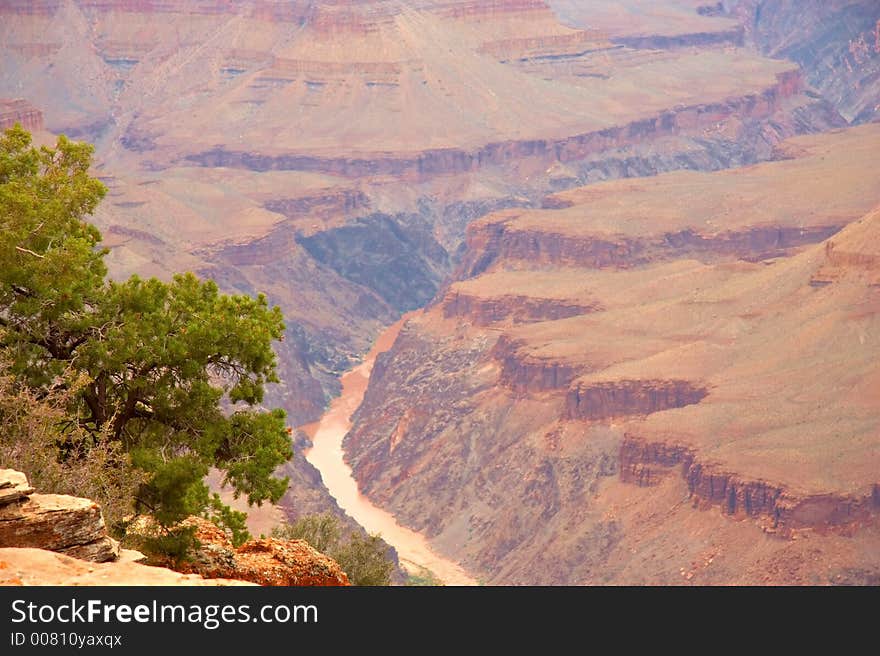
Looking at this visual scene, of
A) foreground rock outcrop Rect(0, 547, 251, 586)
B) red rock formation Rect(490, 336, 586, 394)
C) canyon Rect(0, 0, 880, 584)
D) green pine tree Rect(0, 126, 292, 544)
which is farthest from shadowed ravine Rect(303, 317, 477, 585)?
foreground rock outcrop Rect(0, 547, 251, 586)

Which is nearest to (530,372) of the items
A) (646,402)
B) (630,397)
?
(630,397)

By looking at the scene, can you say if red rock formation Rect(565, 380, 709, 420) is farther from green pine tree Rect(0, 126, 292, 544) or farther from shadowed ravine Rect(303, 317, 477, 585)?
green pine tree Rect(0, 126, 292, 544)

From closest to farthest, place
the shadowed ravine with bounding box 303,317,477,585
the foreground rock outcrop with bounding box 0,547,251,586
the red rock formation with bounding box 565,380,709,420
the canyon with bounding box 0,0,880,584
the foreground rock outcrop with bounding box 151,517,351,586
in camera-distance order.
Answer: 1. the foreground rock outcrop with bounding box 0,547,251,586
2. the foreground rock outcrop with bounding box 151,517,351,586
3. the canyon with bounding box 0,0,880,584
4. the shadowed ravine with bounding box 303,317,477,585
5. the red rock formation with bounding box 565,380,709,420

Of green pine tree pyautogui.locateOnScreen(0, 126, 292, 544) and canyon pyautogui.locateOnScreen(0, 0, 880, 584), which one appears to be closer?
green pine tree pyautogui.locateOnScreen(0, 126, 292, 544)

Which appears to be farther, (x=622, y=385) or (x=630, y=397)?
(x=622, y=385)

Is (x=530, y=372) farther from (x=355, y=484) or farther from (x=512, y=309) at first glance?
(x=512, y=309)

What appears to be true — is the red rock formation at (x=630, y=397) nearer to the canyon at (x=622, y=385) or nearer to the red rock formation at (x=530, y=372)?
the canyon at (x=622, y=385)
